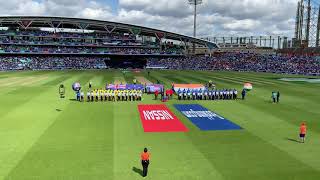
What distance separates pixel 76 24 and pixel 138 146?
103 metres

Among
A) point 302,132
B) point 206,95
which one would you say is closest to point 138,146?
point 302,132

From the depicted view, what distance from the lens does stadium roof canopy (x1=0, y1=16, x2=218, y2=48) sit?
108062 millimetres

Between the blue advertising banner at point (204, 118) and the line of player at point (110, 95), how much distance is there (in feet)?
18.5

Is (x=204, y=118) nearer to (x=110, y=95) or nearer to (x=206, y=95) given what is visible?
(x=206, y=95)

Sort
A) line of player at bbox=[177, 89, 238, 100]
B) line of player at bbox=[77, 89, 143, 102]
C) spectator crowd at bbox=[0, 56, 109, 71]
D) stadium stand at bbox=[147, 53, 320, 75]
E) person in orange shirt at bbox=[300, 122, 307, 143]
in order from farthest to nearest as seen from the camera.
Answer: spectator crowd at bbox=[0, 56, 109, 71] < stadium stand at bbox=[147, 53, 320, 75] < line of player at bbox=[177, 89, 238, 100] < line of player at bbox=[77, 89, 143, 102] < person in orange shirt at bbox=[300, 122, 307, 143]

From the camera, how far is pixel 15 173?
14.4 m

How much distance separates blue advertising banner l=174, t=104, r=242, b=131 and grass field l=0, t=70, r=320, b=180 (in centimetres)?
79

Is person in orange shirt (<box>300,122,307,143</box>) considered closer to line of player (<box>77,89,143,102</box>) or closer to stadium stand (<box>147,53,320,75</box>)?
line of player (<box>77,89,143,102</box>)

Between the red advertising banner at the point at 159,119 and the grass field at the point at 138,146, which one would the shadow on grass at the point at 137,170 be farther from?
the red advertising banner at the point at 159,119

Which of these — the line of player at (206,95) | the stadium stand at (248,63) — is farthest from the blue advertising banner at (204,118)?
the stadium stand at (248,63)

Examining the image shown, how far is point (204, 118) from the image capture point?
26203 millimetres

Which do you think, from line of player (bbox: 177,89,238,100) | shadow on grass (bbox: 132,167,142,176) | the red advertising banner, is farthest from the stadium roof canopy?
shadow on grass (bbox: 132,167,142,176)

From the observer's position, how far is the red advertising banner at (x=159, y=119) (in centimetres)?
2257

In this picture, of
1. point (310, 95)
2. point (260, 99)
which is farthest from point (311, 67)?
point (260, 99)
